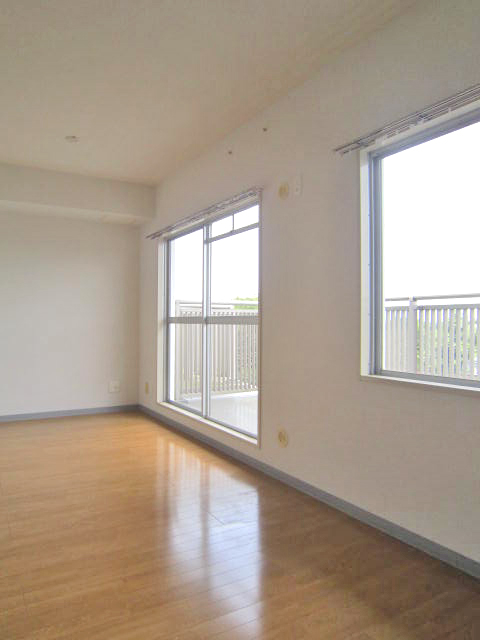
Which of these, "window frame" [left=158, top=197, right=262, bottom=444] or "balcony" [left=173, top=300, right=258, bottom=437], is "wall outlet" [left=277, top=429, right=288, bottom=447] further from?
"balcony" [left=173, top=300, right=258, bottom=437]

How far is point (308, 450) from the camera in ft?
9.95

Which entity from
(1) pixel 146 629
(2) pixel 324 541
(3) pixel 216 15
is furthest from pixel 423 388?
(3) pixel 216 15

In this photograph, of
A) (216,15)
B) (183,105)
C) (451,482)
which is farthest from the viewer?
(183,105)

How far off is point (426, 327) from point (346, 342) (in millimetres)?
469

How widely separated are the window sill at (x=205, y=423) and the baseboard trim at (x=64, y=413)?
79cm

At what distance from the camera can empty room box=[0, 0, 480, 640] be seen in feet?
6.48

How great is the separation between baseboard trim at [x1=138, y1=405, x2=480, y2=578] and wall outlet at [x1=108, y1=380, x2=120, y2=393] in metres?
2.18

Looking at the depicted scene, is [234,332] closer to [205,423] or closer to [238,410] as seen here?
[238,410]

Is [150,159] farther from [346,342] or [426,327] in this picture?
[426,327]

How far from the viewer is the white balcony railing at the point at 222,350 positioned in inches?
158

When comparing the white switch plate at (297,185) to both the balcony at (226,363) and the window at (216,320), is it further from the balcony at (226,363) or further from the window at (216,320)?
the balcony at (226,363)

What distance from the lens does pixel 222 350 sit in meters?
4.46

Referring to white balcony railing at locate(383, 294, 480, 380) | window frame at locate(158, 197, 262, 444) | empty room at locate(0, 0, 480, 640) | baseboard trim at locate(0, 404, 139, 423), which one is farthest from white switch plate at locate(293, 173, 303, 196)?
baseboard trim at locate(0, 404, 139, 423)

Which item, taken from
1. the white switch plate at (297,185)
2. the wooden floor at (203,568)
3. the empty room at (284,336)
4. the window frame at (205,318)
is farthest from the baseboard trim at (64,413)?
the white switch plate at (297,185)
